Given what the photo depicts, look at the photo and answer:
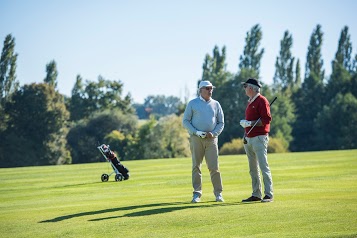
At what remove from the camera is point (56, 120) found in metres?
77.4

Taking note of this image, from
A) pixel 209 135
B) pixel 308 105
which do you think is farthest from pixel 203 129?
pixel 308 105

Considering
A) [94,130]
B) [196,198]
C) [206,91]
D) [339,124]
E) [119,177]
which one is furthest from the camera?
[94,130]

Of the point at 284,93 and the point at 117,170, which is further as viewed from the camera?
the point at 284,93

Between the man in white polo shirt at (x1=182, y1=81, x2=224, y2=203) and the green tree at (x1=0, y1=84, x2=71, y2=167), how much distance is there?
197 feet

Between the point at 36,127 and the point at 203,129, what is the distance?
209 ft

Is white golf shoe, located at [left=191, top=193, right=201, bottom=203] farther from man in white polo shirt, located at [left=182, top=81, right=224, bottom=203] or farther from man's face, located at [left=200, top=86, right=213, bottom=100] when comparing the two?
man's face, located at [left=200, top=86, right=213, bottom=100]

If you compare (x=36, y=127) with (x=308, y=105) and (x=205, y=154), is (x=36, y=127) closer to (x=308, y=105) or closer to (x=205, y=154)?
(x=308, y=105)

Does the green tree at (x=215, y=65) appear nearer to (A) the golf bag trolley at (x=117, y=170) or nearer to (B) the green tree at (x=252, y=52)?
(B) the green tree at (x=252, y=52)

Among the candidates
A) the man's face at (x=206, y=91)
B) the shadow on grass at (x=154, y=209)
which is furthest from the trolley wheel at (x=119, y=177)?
the man's face at (x=206, y=91)

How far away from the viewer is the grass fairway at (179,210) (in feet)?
36.6

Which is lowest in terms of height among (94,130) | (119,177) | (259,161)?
(119,177)

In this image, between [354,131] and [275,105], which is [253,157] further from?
[275,105]

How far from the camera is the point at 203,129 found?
49.3 ft

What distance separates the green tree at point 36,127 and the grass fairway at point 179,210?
174ft
